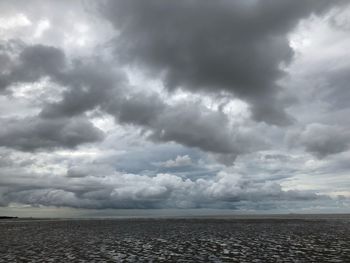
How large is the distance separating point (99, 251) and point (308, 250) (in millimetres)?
30782

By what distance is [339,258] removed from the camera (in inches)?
1726

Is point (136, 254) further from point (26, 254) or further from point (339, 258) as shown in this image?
point (339, 258)

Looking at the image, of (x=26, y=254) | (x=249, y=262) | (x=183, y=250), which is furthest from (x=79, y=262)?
(x=249, y=262)

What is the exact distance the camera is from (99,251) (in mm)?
54625

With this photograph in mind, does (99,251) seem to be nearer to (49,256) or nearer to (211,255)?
(49,256)

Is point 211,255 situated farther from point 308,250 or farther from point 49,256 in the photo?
point 49,256

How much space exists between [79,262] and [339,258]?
1236 inches

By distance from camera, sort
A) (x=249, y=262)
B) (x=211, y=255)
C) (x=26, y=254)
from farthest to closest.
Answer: (x=26, y=254), (x=211, y=255), (x=249, y=262)

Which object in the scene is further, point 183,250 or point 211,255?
point 183,250

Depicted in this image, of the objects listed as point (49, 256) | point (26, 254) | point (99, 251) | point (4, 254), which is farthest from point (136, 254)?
point (4, 254)

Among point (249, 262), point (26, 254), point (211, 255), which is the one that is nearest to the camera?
point (249, 262)

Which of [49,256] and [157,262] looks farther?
[49,256]

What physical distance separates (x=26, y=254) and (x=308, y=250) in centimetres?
4062

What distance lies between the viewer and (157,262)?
140ft
